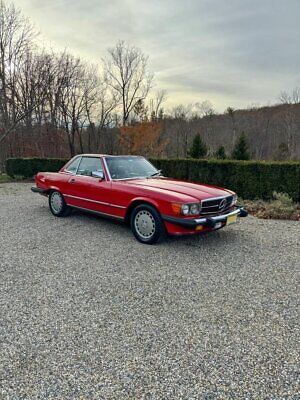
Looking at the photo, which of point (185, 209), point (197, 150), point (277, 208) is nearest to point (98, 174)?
point (185, 209)

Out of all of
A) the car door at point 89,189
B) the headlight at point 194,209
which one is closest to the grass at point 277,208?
the headlight at point 194,209

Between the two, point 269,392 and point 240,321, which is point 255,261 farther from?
point 269,392

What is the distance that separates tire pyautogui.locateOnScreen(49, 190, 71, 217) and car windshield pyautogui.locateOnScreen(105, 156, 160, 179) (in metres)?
1.56

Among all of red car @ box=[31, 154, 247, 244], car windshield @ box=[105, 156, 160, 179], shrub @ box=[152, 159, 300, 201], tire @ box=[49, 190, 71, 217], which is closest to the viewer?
red car @ box=[31, 154, 247, 244]

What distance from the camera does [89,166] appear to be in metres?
5.92

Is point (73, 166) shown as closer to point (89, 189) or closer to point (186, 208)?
point (89, 189)

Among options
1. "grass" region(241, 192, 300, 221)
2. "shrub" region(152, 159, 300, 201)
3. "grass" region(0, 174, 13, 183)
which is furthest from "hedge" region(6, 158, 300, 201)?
"grass" region(0, 174, 13, 183)

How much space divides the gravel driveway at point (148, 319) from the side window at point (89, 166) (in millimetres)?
1520

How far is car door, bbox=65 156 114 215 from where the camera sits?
17.5 ft

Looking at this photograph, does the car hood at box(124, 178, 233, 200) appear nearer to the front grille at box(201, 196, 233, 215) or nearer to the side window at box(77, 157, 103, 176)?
the front grille at box(201, 196, 233, 215)

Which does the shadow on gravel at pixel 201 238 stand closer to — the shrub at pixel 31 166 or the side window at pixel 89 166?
the side window at pixel 89 166

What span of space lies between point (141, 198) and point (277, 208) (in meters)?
4.05

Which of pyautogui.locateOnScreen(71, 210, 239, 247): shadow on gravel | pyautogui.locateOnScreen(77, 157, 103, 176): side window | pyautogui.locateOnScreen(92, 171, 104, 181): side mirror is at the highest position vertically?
pyautogui.locateOnScreen(77, 157, 103, 176): side window

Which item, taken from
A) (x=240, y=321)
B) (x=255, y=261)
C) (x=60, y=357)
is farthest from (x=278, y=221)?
(x=60, y=357)
